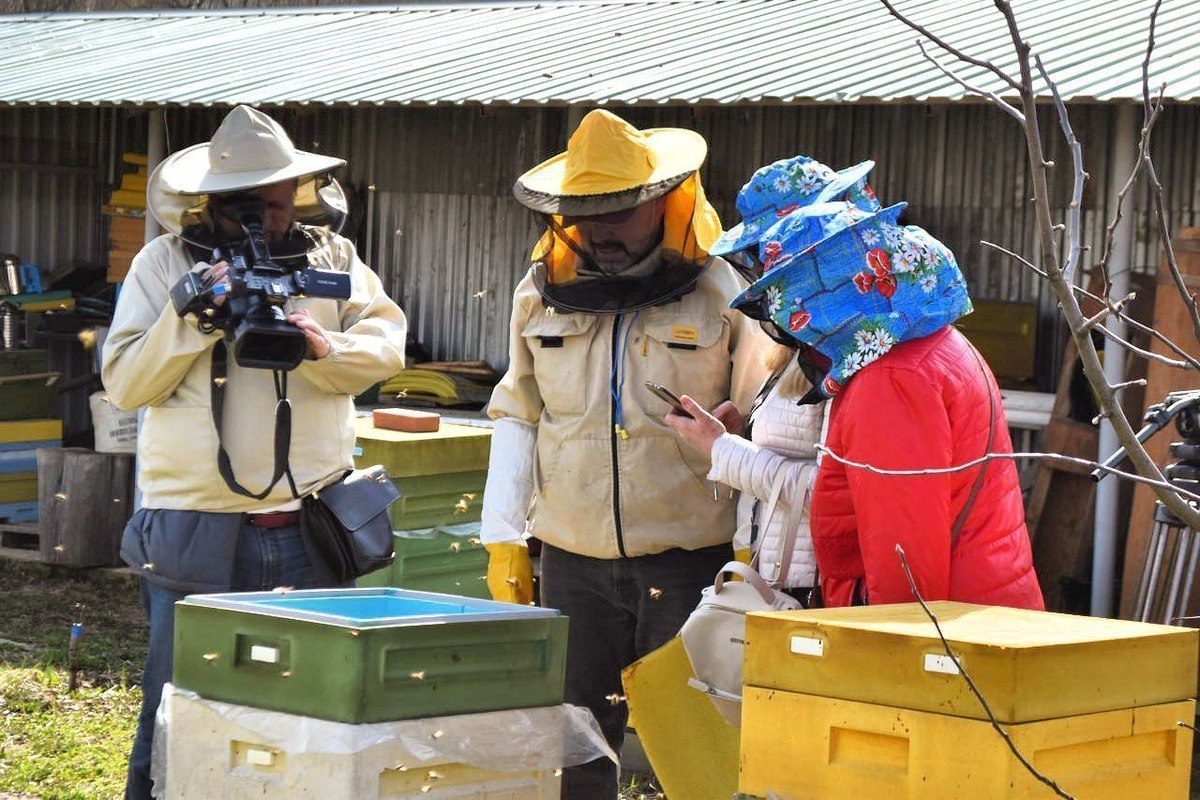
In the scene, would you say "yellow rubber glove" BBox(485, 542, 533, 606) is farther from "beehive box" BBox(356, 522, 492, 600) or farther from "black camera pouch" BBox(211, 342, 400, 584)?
"beehive box" BBox(356, 522, 492, 600)

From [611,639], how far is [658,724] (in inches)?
20.1

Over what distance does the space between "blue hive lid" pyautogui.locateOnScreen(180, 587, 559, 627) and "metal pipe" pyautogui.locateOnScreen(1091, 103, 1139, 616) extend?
151 inches

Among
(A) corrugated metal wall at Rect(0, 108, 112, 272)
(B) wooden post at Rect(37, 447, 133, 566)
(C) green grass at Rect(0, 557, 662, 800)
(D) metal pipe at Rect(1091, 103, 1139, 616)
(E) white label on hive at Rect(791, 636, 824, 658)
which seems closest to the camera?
(E) white label on hive at Rect(791, 636, 824, 658)

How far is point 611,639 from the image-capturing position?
4199mm

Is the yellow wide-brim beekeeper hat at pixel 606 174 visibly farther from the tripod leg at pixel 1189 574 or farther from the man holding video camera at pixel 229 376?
the tripod leg at pixel 1189 574

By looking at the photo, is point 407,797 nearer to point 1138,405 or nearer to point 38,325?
point 1138,405

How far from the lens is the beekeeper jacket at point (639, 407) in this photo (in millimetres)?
4086

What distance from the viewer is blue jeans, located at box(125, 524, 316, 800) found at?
413 cm

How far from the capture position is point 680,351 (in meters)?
4.09

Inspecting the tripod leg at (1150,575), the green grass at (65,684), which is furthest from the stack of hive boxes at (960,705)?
the tripod leg at (1150,575)

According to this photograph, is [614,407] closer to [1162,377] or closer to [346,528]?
[346,528]

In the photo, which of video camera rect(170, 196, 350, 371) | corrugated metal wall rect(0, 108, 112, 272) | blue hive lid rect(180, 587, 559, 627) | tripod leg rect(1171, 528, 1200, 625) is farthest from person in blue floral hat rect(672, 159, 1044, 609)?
corrugated metal wall rect(0, 108, 112, 272)

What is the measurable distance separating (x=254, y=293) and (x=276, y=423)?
0.38m

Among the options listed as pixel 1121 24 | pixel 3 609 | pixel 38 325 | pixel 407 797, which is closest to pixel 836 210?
pixel 407 797
